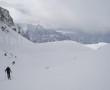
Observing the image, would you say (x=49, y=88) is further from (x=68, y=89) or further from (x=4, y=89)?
(x=4, y=89)

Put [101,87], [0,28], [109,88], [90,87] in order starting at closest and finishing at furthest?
[109,88]
[101,87]
[90,87]
[0,28]

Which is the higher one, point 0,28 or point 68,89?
point 0,28

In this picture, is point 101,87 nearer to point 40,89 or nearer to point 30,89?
point 40,89

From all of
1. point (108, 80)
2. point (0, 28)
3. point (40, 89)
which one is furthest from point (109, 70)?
point (0, 28)

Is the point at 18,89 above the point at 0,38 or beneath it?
beneath

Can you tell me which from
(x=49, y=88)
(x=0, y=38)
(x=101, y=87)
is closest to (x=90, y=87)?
(x=101, y=87)

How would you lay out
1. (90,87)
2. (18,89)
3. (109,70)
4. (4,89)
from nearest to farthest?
1. (90,87)
2. (109,70)
3. (18,89)
4. (4,89)

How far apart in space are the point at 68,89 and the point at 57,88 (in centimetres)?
113

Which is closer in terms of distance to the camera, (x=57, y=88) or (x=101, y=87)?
(x=101, y=87)

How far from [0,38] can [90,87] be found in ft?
263

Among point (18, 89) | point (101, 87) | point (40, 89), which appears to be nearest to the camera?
point (101, 87)

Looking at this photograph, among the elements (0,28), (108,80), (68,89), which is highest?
(0,28)

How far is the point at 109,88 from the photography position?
9234 millimetres

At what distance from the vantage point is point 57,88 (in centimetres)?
1242
